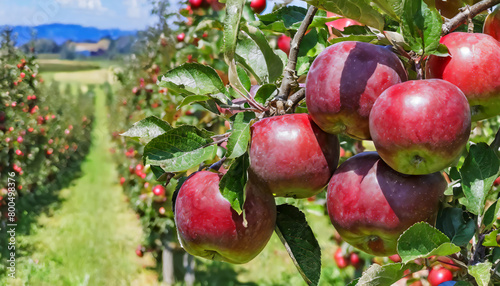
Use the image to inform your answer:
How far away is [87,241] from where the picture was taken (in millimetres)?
5461

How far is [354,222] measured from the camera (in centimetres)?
65

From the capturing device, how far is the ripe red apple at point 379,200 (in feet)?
2.04

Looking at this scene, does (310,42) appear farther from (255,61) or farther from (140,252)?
(140,252)

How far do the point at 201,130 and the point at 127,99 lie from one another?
5.80 metres

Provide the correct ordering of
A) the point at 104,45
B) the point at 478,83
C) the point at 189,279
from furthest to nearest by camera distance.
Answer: the point at 104,45, the point at 189,279, the point at 478,83

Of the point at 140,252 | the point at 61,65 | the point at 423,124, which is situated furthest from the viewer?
the point at 61,65

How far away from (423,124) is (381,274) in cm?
21

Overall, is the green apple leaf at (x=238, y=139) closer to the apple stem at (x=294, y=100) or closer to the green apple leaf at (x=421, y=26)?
the apple stem at (x=294, y=100)

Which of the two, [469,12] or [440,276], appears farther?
[440,276]

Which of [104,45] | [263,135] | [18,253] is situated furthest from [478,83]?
[104,45]

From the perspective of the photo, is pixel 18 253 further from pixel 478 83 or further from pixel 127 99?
pixel 478 83

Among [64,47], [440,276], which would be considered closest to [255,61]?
[440,276]

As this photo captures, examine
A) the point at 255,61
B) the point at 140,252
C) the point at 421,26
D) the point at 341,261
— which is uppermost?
the point at 421,26

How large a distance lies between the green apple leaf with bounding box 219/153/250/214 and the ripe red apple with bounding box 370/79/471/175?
19cm
